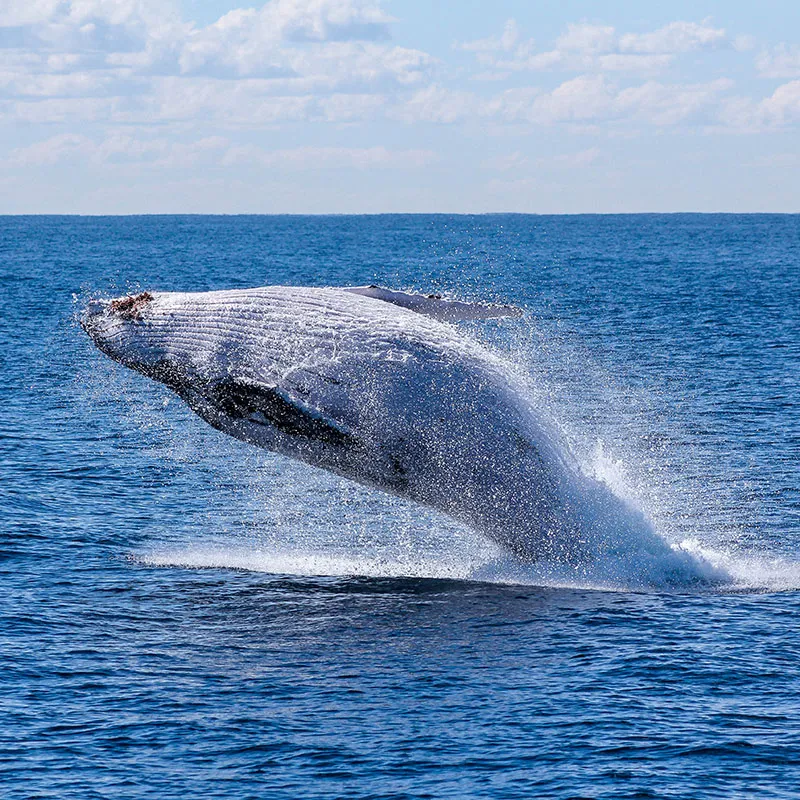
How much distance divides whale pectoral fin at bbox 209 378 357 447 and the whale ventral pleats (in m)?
1.62

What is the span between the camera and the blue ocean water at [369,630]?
51.8 ft

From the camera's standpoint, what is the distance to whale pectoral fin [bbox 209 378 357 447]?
64.9 feet

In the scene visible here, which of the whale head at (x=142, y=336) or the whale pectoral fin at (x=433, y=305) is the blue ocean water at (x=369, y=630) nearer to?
the whale head at (x=142, y=336)

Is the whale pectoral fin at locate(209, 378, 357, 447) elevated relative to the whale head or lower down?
lower down

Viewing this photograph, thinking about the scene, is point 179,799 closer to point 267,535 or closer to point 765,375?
point 267,535

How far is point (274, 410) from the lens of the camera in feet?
65.6

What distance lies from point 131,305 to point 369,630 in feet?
19.1

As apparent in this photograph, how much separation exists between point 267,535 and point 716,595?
9104mm

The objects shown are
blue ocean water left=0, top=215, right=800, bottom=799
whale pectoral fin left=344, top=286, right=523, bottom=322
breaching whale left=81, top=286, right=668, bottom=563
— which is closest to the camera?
blue ocean water left=0, top=215, right=800, bottom=799

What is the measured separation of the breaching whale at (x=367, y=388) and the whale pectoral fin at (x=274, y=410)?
0.07ft

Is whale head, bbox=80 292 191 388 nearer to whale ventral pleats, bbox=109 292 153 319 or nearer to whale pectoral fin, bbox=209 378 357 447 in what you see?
whale ventral pleats, bbox=109 292 153 319

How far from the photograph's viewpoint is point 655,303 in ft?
277

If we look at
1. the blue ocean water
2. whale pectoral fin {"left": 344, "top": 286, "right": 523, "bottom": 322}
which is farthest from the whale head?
the blue ocean water

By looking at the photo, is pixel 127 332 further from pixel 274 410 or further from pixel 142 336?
pixel 274 410
